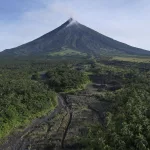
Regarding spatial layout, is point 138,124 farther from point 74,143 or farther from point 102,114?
point 102,114

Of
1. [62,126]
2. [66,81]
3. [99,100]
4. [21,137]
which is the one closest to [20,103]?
[62,126]

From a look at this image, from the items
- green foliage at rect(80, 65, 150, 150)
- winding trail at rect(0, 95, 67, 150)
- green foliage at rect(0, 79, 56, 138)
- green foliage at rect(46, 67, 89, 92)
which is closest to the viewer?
green foliage at rect(80, 65, 150, 150)

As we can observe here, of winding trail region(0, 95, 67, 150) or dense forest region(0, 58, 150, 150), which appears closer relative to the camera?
dense forest region(0, 58, 150, 150)

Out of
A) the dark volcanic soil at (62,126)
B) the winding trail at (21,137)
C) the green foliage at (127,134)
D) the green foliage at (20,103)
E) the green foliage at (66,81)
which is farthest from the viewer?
the green foliage at (66,81)

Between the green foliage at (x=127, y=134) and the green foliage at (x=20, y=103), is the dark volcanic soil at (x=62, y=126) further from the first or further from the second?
the green foliage at (x=127, y=134)

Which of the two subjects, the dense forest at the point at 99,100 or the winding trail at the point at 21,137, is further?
the winding trail at the point at 21,137

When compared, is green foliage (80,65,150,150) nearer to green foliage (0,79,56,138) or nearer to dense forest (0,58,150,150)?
dense forest (0,58,150,150)

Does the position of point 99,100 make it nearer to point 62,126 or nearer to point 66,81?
point 66,81

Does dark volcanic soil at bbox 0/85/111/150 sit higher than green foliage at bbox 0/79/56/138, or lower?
lower

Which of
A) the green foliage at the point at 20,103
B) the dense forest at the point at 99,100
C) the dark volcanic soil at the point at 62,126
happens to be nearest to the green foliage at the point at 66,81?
the dense forest at the point at 99,100

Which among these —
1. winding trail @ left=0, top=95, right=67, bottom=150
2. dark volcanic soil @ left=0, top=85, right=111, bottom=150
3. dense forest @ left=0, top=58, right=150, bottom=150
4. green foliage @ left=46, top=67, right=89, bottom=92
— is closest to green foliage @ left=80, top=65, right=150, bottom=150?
dense forest @ left=0, top=58, right=150, bottom=150

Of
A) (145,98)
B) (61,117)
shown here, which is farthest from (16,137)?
(145,98)
